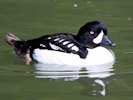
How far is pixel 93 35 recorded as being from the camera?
34.9ft

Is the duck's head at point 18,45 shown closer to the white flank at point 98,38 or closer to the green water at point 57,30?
the green water at point 57,30

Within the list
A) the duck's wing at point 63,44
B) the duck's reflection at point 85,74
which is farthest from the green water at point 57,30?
the duck's wing at point 63,44

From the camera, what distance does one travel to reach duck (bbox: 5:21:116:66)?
10.3 m

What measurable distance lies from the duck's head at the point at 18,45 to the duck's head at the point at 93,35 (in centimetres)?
92

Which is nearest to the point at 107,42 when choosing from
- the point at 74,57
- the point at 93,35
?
the point at 93,35

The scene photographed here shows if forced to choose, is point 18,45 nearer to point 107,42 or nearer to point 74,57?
point 74,57

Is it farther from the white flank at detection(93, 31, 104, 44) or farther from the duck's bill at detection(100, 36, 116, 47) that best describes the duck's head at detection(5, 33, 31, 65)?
the duck's bill at detection(100, 36, 116, 47)

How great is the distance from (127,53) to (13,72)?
7.53 feet

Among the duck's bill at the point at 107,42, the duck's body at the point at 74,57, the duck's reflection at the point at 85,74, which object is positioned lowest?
the duck's reflection at the point at 85,74

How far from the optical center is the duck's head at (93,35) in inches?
413

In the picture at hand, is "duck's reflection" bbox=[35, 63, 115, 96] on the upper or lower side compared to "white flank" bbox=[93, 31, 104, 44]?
lower

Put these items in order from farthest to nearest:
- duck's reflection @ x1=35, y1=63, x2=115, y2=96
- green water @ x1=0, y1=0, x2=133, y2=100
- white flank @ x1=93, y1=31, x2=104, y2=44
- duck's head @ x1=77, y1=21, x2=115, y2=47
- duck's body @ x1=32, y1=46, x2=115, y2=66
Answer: white flank @ x1=93, y1=31, x2=104, y2=44 → duck's head @ x1=77, y1=21, x2=115, y2=47 → duck's body @ x1=32, y1=46, x2=115, y2=66 → duck's reflection @ x1=35, y1=63, x2=115, y2=96 → green water @ x1=0, y1=0, x2=133, y2=100

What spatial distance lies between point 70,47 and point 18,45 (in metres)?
1.04

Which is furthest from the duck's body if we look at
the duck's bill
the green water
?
the green water
